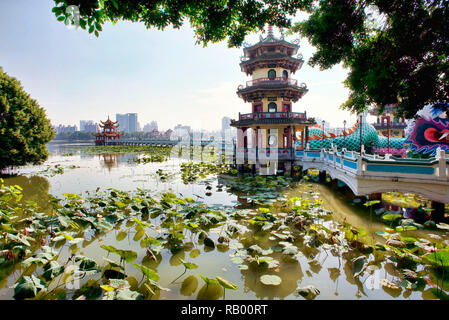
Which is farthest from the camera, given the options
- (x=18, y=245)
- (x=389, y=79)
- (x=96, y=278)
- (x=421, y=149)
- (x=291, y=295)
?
(x=421, y=149)

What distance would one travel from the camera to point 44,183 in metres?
12.1

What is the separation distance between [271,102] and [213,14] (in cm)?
1402

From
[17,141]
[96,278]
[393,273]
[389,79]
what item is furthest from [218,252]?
[17,141]

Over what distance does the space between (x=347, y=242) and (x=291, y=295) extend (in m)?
2.08

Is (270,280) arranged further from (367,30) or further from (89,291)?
(367,30)

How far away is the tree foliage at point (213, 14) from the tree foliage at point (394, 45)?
992 mm

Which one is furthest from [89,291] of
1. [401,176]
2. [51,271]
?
[401,176]

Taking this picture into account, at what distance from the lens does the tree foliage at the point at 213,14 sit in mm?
4574

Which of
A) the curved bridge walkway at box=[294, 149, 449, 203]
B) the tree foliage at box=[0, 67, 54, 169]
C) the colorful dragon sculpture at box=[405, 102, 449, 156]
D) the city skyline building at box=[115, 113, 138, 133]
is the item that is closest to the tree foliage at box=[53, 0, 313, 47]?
the curved bridge walkway at box=[294, 149, 449, 203]

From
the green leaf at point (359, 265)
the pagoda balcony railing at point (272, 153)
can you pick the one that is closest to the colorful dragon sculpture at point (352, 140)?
the pagoda balcony railing at point (272, 153)

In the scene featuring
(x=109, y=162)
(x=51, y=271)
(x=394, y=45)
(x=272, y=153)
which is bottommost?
(x=51, y=271)

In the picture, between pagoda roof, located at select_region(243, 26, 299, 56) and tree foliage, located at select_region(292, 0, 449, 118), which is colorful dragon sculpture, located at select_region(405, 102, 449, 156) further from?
pagoda roof, located at select_region(243, 26, 299, 56)

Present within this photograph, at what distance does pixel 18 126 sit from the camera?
520 inches

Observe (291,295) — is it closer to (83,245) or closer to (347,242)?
(347,242)
